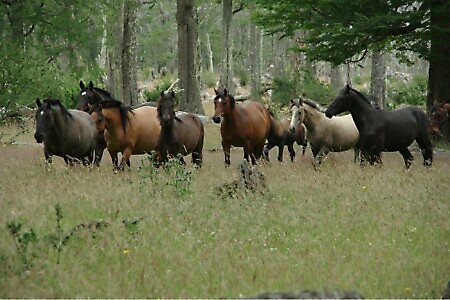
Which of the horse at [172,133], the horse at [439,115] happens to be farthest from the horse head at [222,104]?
the horse at [439,115]

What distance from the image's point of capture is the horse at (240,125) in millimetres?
15741

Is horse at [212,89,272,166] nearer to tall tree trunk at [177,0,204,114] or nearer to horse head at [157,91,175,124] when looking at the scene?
horse head at [157,91,175,124]

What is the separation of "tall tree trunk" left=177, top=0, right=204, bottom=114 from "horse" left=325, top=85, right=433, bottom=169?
13668 mm

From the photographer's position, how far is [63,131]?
46.8ft

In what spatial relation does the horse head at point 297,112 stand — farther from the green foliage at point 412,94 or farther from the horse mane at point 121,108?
the green foliage at point 412,94

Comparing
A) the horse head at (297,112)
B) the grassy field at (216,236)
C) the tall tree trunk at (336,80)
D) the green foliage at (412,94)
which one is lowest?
the green foliage at (412,94)

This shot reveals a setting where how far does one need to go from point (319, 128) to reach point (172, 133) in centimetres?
396

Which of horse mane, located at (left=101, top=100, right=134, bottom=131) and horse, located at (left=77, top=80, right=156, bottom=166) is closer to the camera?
horse mane, located at (left=101, top=100, right=134, bottom=131)

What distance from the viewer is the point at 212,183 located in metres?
12.5

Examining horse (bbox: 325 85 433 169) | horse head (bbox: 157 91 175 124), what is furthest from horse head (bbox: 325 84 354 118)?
horse head (bbox: 157 91 175 124)

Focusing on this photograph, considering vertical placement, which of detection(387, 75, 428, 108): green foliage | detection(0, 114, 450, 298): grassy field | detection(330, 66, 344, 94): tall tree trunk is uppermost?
detection(0, 114, 450, 298): grassy field

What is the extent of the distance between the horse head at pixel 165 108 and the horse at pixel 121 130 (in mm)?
908

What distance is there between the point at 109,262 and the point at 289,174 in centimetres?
722

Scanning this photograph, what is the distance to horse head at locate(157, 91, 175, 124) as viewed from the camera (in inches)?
572
